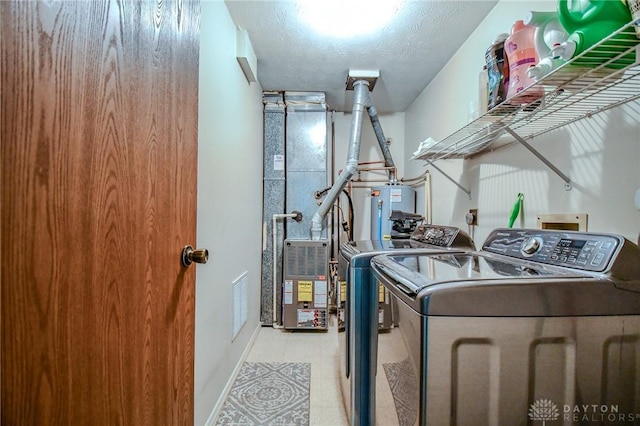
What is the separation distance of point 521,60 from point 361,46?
1429 mm

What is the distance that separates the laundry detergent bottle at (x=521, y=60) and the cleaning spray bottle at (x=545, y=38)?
0.03 m

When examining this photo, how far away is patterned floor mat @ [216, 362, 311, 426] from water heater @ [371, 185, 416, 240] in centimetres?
150

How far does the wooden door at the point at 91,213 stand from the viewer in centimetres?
43

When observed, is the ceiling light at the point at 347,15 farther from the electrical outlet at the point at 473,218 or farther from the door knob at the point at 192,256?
the door knob at the point at 192,256

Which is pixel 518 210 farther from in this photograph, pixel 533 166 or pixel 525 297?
pixel 525 297

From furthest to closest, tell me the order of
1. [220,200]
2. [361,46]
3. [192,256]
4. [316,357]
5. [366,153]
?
[366,153] < [316,357] < [361,46] < [220,200] < [192,256]

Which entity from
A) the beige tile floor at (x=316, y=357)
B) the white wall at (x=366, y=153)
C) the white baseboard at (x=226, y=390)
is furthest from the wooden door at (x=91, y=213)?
the white wall at (x=366, y=153)

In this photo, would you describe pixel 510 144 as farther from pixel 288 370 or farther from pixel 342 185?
pixel 288 370

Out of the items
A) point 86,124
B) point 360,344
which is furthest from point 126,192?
point 360,344

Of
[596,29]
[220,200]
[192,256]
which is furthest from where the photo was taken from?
[220,200]

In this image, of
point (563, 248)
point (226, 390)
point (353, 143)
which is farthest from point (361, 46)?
point (226, 390)

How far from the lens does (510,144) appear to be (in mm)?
1581

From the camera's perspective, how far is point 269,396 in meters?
1.87

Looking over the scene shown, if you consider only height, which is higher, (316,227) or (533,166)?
(533,166)
